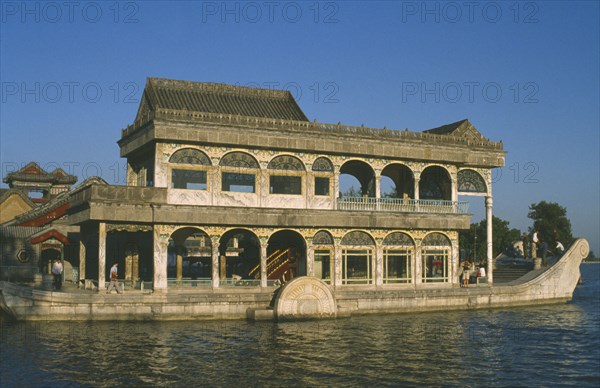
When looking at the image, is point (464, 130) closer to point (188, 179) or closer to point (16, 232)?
point (188, 179)

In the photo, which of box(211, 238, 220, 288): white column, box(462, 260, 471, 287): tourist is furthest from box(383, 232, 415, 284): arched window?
box(211, 238, 220, 288): white column

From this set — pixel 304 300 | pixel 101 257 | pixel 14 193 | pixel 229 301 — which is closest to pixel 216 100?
pixel 101 257

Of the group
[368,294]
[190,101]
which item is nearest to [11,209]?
[190,101]

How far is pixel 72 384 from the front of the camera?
18.9m

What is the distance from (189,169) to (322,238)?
7792 millimetres

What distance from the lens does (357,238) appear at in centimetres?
3722

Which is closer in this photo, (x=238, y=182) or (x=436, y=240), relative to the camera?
(x=238, y=182)

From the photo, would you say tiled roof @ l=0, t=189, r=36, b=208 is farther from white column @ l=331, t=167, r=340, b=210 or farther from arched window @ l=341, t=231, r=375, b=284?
arched window @ l=341, t=231, r=375, b=284

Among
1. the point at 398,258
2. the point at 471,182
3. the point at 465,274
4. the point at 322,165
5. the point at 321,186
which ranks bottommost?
the point at 465,274

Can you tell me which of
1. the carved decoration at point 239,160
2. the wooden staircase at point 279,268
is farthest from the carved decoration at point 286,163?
the wooden staircase at point 279,268

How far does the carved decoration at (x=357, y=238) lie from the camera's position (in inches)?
1457

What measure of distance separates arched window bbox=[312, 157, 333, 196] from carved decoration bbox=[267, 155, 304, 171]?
857 millimetres

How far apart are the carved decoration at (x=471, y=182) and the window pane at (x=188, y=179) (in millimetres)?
15389

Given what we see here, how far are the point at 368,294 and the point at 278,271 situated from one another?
19.4ft
